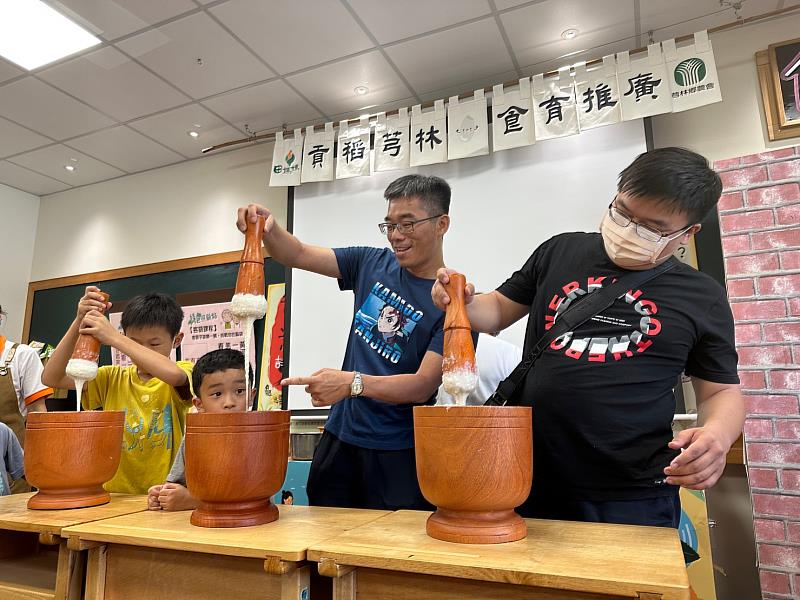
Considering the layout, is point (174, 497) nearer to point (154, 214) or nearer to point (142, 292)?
point (142, 292)

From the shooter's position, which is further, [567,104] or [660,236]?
[567,104]

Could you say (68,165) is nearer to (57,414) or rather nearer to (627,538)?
(57,414)

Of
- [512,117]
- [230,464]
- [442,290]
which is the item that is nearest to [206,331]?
[512,117]

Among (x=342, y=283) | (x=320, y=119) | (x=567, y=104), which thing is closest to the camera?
(x=342, y=283)

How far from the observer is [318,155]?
12.4 feet

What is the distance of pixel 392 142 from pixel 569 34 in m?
1.20

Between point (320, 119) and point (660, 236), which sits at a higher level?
point (320, 119)

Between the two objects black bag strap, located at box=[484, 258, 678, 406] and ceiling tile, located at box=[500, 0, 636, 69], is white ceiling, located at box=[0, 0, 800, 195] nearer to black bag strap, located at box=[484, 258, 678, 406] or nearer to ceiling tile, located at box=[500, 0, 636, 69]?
ceiling tile, located at box=[500, 0, 636, 69]

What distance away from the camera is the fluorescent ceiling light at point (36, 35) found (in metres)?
2.89

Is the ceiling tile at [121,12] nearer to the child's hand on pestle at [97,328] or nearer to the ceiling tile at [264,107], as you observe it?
the ceiling tile at [264,107]

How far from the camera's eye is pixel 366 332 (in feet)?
5.28

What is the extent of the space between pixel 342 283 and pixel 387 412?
50cm

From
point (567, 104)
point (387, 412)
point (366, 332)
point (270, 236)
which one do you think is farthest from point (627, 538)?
point (567, 104)

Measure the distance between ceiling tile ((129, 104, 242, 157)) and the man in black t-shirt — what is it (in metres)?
3.41
